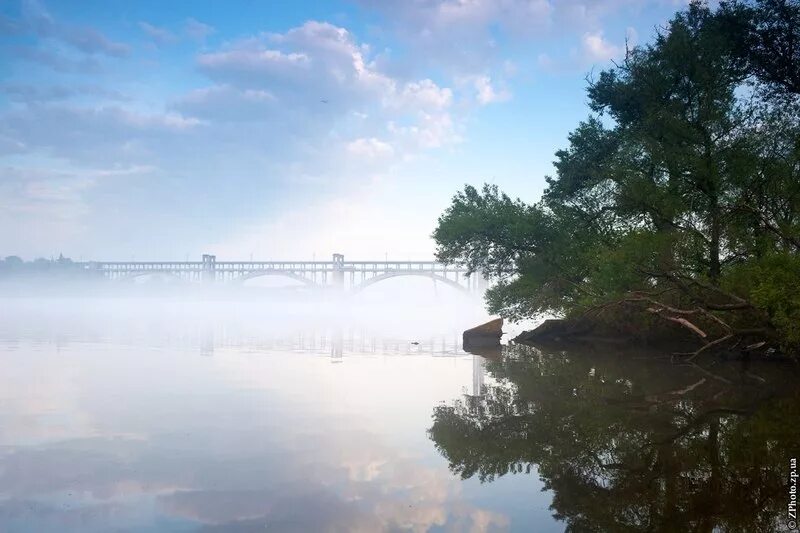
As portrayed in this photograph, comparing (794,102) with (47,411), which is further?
(794,102)

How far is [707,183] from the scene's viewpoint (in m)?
21.2

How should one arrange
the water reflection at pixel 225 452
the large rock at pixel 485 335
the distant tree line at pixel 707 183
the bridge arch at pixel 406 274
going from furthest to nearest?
the bridge arch at pixel 406 274, the large rock at pixel 485 335, the distant tree line at pixel 707 183, the water reflection at pixel 225 452

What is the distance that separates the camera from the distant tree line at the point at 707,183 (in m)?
18.5

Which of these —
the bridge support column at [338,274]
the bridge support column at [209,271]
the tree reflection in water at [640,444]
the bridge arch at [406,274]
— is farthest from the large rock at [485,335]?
the bridge support column at [209,271]

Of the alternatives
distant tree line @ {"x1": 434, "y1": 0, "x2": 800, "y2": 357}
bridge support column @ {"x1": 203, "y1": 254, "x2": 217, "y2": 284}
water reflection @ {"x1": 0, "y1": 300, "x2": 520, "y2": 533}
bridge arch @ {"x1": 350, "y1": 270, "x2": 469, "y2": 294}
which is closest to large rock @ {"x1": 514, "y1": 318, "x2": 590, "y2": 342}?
distant tree line @ {"x1": 434, "y1": 0, "x2": 800, "y2": 357}

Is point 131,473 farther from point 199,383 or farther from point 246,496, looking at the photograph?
point 199,383

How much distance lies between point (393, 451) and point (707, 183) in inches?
688

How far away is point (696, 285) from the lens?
20.3 metres

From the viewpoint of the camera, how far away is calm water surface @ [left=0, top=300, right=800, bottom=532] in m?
5.64

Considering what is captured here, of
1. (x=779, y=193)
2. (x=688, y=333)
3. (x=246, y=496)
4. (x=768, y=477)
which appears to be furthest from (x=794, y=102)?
(x=246, y=496)

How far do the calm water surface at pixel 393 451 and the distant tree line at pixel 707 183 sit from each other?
4.10 metres

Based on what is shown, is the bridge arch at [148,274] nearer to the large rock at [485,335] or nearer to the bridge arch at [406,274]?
the bridge arch at [406,274]

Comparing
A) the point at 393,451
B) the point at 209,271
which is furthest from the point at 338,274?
the point at 393,451

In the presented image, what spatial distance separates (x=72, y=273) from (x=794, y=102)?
607 ft
